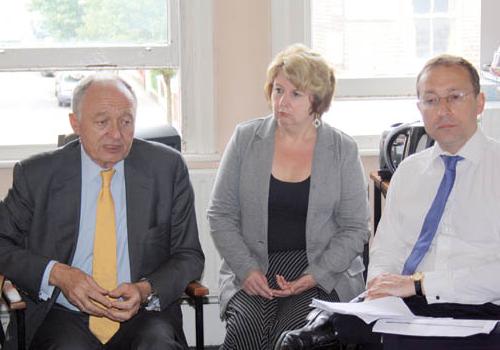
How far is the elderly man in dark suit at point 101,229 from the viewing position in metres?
2.92

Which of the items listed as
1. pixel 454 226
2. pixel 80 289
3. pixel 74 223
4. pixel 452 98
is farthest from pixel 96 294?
pixel 452 98

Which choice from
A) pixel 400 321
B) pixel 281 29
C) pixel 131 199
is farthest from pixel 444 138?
pixel 281 29

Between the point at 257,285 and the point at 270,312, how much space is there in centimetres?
11

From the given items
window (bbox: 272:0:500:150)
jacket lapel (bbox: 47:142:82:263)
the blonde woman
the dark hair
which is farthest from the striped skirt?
window (bbox: 272:0:500:150)

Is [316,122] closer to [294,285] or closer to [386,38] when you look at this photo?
[294,285]

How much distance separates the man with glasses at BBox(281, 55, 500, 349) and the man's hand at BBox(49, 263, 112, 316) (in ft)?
1.96

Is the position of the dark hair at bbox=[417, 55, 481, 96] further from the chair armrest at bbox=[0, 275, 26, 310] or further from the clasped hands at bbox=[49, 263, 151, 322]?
the chair armrest at bbox=[0, 275, 26, 310]

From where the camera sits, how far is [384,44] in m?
4.23

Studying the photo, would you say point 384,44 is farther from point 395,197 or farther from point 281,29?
point 395,197

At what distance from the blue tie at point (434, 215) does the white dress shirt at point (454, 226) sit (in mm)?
19

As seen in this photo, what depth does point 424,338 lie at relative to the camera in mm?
2574

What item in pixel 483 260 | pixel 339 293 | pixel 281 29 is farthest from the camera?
pixel 281 29

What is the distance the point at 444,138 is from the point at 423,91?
17cm

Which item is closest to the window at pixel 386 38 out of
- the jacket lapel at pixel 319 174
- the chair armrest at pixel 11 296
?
the jacket lapel at pixel 319 174
